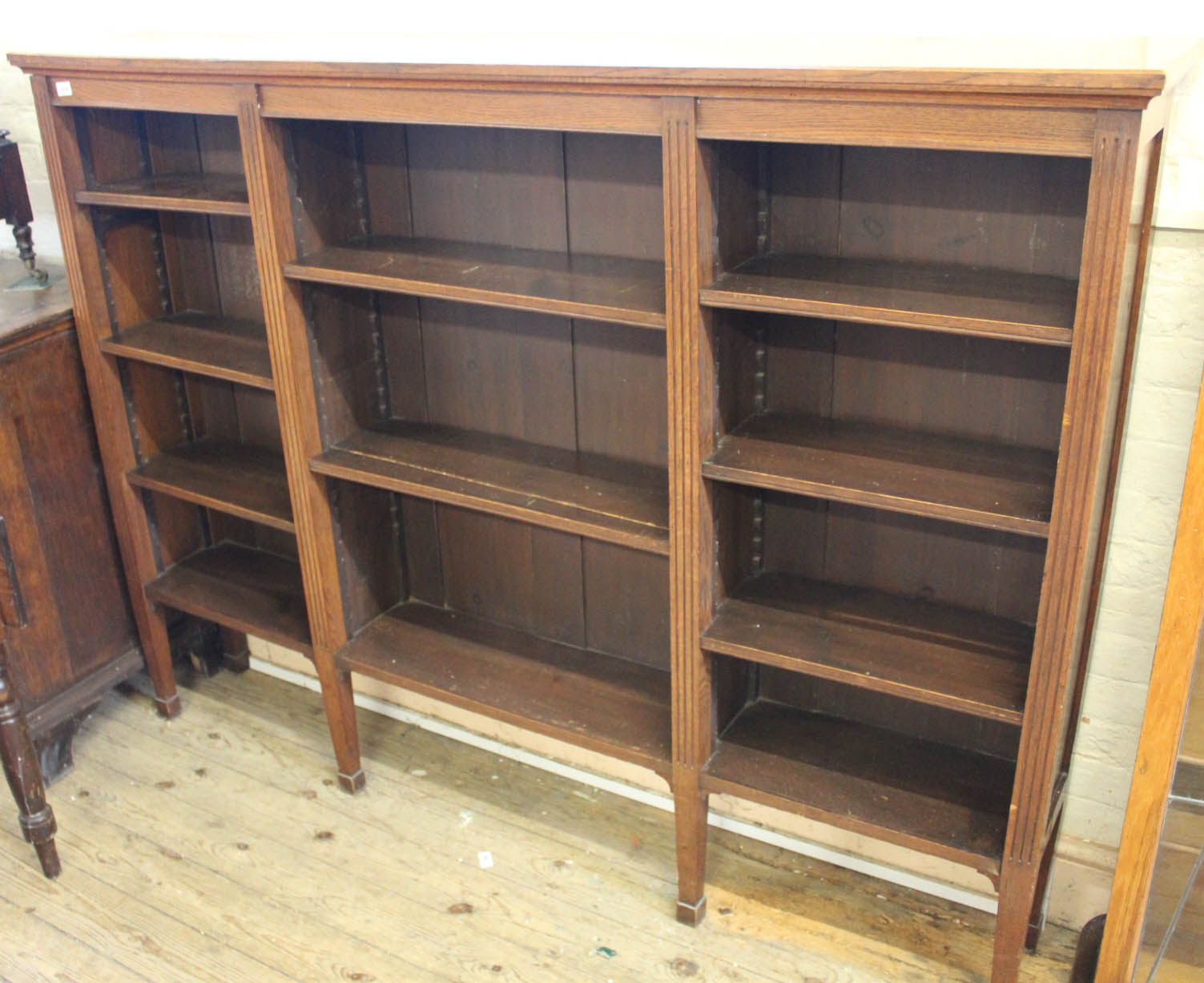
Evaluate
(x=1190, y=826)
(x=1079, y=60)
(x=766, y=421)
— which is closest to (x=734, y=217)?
(x=766, y=421)

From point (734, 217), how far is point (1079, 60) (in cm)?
58

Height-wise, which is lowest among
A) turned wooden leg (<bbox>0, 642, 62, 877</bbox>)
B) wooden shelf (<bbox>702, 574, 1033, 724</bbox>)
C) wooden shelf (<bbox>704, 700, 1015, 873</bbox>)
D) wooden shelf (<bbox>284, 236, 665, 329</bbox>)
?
turned wooden leg (<bbox>0, 642, 62, 877</bbox>)

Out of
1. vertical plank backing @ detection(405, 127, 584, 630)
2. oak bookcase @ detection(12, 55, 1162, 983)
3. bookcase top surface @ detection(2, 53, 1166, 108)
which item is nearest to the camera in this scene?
bookcase top surface @ detection(2, 53, 1166, 108)

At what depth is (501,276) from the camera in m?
2.21

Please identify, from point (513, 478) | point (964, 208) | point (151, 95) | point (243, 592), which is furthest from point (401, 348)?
point (964, 208)

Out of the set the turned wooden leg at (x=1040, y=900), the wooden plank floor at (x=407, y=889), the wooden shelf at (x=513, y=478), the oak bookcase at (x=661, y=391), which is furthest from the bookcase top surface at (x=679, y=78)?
the wooden plank floor at (x=407, y=889)

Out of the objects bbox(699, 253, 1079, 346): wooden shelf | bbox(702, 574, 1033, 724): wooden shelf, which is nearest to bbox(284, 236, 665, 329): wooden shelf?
bbox(699, 253, 1079, 346): wooden shelf

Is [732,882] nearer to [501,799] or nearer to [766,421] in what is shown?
[501,799]

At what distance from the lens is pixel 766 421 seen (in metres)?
2.20

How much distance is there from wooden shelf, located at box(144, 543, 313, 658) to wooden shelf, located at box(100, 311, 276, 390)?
1.83 ft

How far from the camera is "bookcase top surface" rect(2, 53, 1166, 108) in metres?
1.49

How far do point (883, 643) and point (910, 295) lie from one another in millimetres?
657

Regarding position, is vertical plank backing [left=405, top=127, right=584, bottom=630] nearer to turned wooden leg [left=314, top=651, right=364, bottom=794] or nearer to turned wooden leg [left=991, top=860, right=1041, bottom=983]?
turned wooden leg [left=314, top=651, right=364, bottom=794]

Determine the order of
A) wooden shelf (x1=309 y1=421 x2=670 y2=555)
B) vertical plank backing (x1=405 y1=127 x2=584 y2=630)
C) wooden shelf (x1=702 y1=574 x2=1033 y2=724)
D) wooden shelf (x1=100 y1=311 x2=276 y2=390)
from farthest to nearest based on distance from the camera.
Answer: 1. wooden shelf (x1=100 y1=311 x2=276 y2=390)
2. vertical plank backing (x1=405 y1=127 x2=584 y2=630)
3. wooden shelf (x1=309 y1=421 x2=670 y2=555)
4. wooden shelf (x1=702 y1=574 x2=1033 y2=724)
